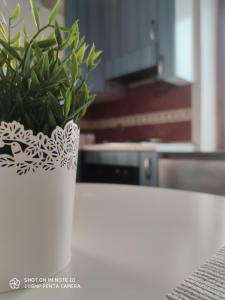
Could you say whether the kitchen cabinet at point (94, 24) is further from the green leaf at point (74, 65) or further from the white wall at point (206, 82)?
the green leaf at point (74, 65)

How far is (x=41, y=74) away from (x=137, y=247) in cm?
24

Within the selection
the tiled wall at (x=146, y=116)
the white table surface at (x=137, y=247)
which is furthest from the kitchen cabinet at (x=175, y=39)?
the white table surface at (x=137, y=247)

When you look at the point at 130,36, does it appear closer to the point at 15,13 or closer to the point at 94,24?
the point at 94,24

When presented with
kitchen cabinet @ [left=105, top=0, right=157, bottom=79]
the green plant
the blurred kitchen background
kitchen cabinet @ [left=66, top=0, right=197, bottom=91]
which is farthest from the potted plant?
kitchen cabinet @ [left=105, top=0, right=157, bottom=79]

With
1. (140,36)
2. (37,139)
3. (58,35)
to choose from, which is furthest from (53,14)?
(140,36)

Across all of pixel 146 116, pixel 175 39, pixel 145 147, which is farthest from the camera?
pixel 146 116

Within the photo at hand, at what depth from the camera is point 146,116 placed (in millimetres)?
2328

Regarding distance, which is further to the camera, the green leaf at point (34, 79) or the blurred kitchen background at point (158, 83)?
the blurred kitchen background at point (158, 83)

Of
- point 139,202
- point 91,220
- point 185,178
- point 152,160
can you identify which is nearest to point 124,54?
point 152,160

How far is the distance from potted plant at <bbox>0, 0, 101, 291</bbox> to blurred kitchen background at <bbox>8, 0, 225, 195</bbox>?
4.34 feet

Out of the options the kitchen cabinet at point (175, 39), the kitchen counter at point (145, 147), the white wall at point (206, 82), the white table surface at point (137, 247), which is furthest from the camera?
the white wall at point (206, 82)

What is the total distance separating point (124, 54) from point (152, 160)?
0.91 meters

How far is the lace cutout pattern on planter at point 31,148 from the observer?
0.24 meters

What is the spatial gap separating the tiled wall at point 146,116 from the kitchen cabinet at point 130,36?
0.35m
